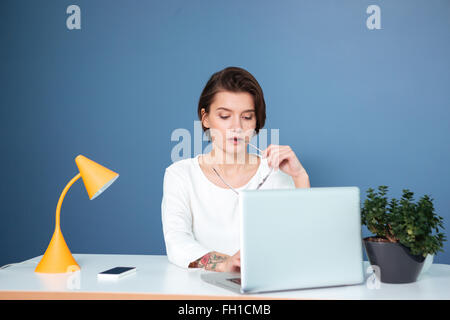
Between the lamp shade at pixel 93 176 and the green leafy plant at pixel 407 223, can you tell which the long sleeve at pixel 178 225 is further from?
the green leafy plant at pixel 407 223

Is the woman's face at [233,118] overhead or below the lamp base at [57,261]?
overhead

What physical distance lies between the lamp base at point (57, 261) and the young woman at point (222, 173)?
0.42 meters

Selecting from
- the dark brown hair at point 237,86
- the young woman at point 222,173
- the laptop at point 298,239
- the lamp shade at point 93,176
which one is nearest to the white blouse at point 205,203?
the young woman at point 222,173

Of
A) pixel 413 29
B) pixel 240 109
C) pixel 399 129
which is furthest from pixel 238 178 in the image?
pixel 413 29

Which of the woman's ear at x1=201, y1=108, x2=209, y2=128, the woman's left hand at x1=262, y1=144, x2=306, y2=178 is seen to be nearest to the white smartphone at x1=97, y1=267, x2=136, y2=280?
the woman's left hand at x1=262, y1=144, x2=306, y2=178

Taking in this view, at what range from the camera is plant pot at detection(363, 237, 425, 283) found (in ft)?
3.51

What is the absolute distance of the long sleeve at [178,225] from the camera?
1.33 m

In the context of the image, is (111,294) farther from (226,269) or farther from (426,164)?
(426,164)

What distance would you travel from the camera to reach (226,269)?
122 cm

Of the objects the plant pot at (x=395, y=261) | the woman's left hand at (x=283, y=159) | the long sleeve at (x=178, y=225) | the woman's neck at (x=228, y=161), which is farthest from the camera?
the woman's neck at (x=228, y=161)

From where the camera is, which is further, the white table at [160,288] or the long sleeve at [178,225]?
the long sleeve at [178,225]

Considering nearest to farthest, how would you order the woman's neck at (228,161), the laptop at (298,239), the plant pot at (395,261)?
the laptop at (298,239)
the plant pot at (395,261)
the woman's neck at (228,161)

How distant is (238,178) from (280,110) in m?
0.72

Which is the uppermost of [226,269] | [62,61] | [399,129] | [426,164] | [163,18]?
[163,18]
